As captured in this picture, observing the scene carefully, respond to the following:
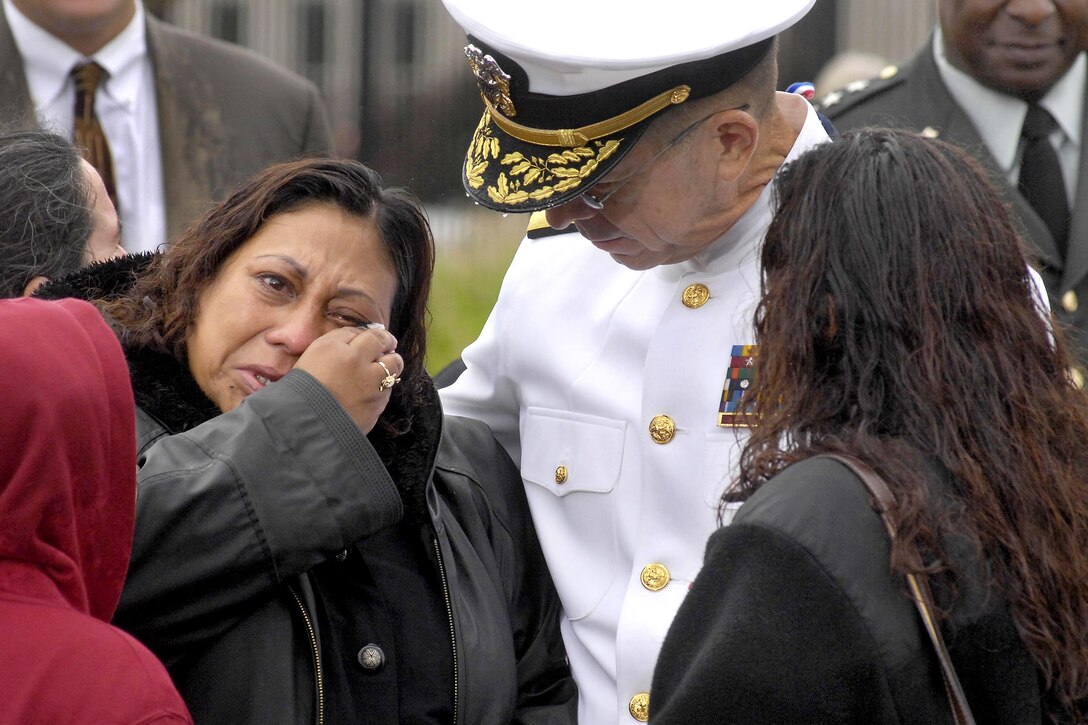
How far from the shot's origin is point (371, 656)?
266 centimetres

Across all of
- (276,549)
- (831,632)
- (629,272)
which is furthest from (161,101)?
(831,632)

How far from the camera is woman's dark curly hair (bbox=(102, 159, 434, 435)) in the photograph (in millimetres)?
2883

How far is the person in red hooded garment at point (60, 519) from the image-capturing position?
74.1 inches

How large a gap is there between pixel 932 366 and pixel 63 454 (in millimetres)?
1060

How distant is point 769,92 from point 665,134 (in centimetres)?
22

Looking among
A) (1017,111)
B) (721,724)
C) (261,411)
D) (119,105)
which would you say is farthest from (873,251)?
(119,105)

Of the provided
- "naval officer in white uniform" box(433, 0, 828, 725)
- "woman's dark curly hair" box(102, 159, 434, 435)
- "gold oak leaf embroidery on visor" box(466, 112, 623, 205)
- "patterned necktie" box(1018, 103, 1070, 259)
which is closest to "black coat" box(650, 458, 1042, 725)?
"naval officer in white uniform" box(433, 0, 828, 725)

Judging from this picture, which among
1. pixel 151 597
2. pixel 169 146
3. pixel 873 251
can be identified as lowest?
pixel 169 146

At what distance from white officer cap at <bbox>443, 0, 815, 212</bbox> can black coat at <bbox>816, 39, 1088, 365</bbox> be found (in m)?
1.62

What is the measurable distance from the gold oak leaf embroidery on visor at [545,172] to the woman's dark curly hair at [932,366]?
1.76 feet

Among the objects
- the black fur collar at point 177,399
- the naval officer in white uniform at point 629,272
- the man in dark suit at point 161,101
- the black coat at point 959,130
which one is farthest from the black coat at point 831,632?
the man in dark suit at point 161,101

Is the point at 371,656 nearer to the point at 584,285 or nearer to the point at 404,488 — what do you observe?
the point at 404,488

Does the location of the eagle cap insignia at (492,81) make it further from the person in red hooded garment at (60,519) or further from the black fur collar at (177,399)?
the person in red hooded garment at (60,519)

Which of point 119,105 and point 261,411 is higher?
point 261,411
